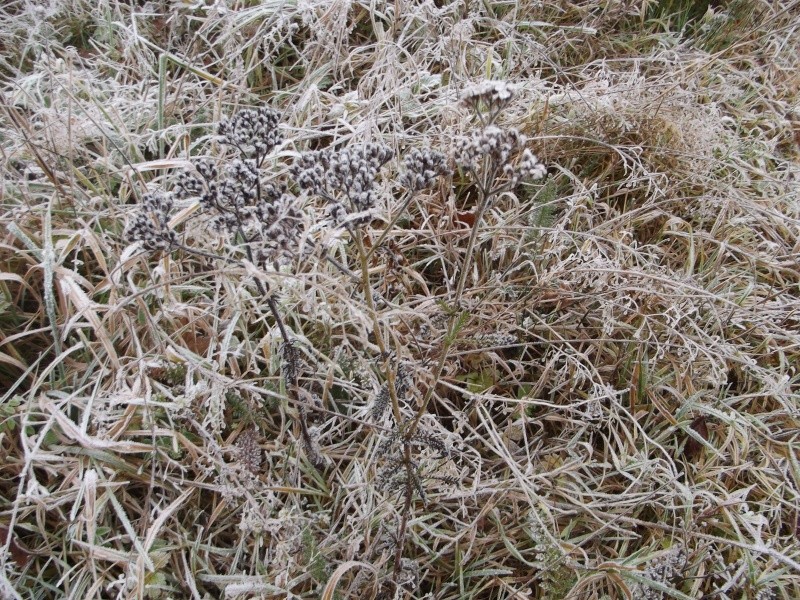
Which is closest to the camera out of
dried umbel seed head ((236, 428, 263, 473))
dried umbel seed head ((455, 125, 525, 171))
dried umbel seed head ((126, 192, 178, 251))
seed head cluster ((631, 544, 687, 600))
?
dried umbel seed head ((455, 125, 525, 171))

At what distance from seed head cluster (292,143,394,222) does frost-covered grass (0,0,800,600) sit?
0.06 metres

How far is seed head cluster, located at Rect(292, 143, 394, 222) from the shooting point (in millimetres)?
1241

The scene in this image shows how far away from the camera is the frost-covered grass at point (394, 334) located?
1574mm

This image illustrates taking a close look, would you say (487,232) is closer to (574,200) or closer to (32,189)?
(574,200)

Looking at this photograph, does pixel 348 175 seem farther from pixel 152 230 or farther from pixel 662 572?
pixel 662 572

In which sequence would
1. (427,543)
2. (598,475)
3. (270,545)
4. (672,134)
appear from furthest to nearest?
(672,134) → (598,475) → (427,543) → (270,545)

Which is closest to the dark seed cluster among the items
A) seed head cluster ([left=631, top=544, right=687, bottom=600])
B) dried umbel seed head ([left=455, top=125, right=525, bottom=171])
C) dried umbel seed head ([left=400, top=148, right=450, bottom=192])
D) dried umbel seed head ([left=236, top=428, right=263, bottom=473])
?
dried umbel seed head ([left=400, top=148, right=450, bottom=192])

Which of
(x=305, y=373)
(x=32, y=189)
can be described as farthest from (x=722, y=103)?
(x=32, y=189)

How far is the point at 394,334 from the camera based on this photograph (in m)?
1.73

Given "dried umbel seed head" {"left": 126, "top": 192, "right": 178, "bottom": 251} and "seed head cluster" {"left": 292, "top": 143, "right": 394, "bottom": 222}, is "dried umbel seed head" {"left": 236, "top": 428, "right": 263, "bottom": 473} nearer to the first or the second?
"dried umbel seed head" {"left": 126, "top": 192, "right": 178, "bottom": 251}

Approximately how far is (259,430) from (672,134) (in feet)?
6.09

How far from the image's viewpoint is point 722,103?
2.72 meters

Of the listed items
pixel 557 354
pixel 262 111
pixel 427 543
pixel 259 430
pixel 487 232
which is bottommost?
pixel 427 543

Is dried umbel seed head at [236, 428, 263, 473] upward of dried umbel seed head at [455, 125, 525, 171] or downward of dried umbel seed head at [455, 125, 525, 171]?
downward
